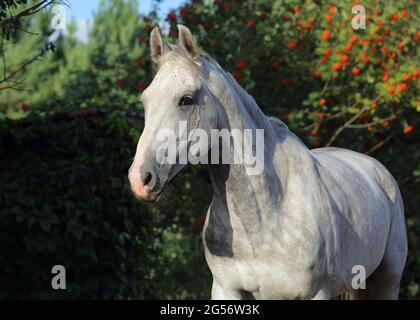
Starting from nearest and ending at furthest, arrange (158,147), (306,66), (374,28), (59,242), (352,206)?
(158,147), (352,206), (59,242), (374,28), (306,66)

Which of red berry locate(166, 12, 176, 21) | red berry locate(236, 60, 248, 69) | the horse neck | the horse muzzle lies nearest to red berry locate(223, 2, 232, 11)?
red berry locate(166, 12, 176, 21)

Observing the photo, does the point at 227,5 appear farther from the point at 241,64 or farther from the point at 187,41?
the point at 187,41

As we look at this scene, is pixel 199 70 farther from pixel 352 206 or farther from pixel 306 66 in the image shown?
pixel 306 66

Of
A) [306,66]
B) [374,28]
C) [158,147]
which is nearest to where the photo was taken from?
[158,147]

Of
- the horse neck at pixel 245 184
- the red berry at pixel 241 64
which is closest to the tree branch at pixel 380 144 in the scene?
the red berry at pixel 241 64

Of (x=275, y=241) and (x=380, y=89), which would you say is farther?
(x=380, y=89)

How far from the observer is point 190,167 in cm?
727

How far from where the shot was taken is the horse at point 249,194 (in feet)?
11.7

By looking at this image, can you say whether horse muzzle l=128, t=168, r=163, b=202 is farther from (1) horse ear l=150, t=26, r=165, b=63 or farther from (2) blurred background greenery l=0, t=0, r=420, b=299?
(2) blurred background greenery l=0, t=0, r=420, b=299

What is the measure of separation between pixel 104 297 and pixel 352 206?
302 centimetres

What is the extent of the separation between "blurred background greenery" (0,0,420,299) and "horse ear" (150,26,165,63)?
1.38 m

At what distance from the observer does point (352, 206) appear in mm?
4238

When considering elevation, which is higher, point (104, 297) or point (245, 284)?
point (245, 284)
